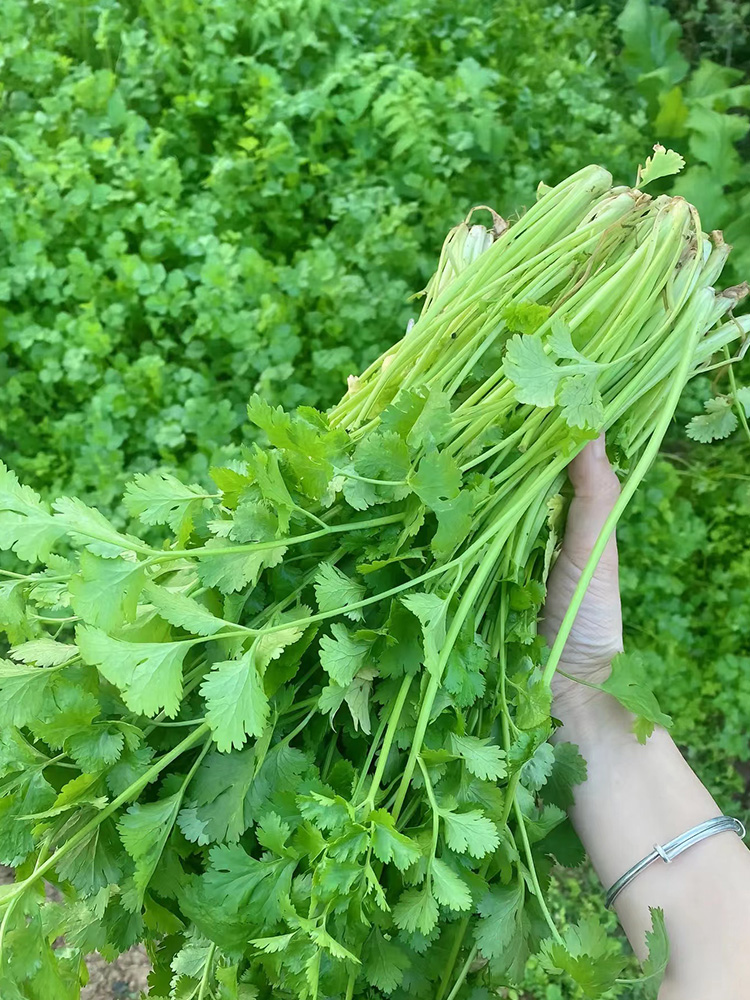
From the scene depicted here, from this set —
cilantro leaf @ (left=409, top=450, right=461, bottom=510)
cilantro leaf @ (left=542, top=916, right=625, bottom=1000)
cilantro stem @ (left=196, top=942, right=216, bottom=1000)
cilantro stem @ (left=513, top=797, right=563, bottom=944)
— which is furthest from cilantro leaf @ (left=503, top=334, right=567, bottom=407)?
cilantro stem @ (left=196, top=942, right=216, bottom=1000)

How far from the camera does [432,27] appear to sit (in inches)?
85.7

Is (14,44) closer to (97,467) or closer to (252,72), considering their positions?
(252,72)

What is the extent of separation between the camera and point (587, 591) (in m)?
1.17

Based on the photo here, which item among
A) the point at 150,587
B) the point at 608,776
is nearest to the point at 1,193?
the point at 150,587

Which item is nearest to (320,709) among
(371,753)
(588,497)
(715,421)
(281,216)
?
(371,753)

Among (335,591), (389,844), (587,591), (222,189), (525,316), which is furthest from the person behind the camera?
(222,189)

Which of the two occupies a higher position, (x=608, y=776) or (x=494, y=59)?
(x=494, y=59)

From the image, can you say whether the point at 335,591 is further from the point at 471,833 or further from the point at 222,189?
the point at 222,189

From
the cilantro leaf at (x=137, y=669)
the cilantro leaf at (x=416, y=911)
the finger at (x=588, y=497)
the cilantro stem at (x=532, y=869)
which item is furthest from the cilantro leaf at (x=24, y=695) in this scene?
the finger at (x=588, y=497)

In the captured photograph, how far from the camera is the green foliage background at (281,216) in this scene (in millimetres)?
1802

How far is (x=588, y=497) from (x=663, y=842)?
0.51m

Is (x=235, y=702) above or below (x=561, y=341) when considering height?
below

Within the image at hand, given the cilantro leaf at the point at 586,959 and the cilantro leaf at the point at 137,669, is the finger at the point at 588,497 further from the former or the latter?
the cilantro leaf at the point at 137,669

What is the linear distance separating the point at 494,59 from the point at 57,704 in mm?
2168
